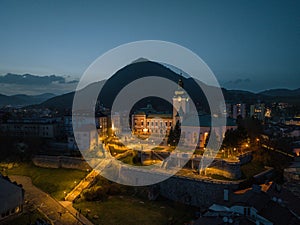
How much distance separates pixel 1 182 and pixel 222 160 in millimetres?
14950

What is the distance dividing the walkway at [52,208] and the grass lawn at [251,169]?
480 inches

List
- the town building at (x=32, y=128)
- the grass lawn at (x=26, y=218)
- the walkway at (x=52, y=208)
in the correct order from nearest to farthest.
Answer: the grass lawn at (x=26, y=218), the walkway at (x=52, y=208), the town building at (x=32, y=128)

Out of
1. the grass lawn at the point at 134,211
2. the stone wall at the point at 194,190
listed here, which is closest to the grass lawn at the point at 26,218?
the grass lawn at the point at 134,211

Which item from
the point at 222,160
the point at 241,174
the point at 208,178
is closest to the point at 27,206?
the point at 208,178

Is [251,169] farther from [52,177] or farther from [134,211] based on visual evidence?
[52,177]

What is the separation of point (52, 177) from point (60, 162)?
248 cm

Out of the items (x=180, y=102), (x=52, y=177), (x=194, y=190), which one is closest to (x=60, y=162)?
(x=52, y=177)

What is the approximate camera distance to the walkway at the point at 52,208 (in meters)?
16.8

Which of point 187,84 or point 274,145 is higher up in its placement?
point 187,84

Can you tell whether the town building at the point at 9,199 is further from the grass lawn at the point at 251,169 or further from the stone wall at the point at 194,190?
the grass lawn at the point at 251,169

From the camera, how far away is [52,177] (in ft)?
80.2

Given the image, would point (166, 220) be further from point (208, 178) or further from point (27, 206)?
point (27, 206)

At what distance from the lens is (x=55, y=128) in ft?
111

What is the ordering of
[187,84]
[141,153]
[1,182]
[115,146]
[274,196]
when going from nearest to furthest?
[274,196] < [1,182] < [141,153] < [115,146] < [187,84]
